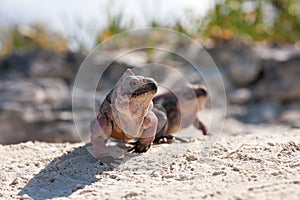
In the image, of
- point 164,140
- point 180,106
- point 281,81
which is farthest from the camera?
point 281,81

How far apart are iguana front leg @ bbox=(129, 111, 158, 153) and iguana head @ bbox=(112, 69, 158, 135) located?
0.06 metres

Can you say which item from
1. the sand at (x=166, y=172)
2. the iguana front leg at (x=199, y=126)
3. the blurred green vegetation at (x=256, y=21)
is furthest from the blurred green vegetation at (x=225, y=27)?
the sand at (x=166, y=172)

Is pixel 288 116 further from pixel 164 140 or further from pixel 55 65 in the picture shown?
pixel 164 140

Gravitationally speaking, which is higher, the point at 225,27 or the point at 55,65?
the point at 225,27

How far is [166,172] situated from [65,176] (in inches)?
18.3

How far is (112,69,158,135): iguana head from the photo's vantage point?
2500 mm

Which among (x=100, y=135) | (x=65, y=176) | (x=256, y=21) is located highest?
(x=256, y=21)

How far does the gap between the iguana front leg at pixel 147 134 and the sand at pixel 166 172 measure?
46 millimetres

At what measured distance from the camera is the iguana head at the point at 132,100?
8.20 feet

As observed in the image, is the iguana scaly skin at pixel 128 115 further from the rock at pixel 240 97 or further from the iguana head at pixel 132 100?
the rock at pixel 240 97

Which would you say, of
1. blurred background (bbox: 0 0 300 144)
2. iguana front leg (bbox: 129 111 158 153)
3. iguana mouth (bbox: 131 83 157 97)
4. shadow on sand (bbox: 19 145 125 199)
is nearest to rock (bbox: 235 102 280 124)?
blurred background (bbox: 0 0 300 144)

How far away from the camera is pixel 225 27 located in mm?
9258

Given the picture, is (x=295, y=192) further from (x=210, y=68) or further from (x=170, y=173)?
(x=210, y=68)

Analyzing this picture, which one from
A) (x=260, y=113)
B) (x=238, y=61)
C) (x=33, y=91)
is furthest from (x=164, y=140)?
(x=238, y=61)
